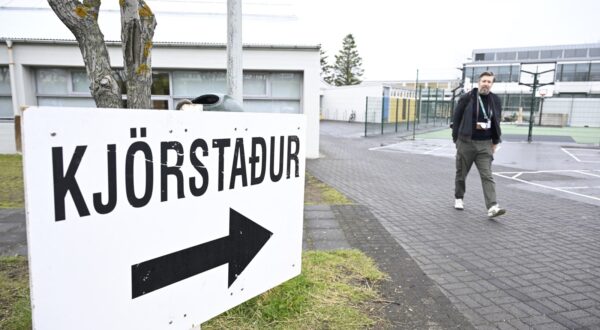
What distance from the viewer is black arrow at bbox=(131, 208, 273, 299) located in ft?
4.92

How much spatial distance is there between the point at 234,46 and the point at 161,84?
32.4 ft

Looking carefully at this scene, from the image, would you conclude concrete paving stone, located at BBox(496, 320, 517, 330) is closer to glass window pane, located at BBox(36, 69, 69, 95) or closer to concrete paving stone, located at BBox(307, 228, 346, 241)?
concrete paving stone, located at BBox(307, 228, 346, 241)

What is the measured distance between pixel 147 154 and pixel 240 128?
478 millimetres

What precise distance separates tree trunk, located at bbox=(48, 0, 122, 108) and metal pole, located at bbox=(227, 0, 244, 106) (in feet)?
4.22

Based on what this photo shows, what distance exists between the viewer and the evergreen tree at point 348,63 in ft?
220

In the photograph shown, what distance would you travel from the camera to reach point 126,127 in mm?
1353

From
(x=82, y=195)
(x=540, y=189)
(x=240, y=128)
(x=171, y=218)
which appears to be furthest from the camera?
(x=540, y=189)

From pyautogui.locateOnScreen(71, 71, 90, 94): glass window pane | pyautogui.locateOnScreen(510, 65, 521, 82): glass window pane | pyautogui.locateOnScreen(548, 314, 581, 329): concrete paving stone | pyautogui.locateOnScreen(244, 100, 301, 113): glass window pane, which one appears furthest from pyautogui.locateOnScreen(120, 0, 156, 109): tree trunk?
pyautogui.locateOnScreen(510, 65, 521, 82): glass window pane

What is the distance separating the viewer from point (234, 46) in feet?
13.3

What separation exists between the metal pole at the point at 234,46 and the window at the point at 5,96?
12.7 metres

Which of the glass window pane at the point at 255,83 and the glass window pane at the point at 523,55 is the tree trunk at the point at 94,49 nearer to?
the glass window pane at the point at 255,83

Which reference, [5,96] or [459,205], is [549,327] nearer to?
[459,205]

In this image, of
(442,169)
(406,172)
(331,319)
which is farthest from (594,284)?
(442,169)

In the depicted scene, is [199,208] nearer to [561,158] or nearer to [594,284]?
[594,284]
